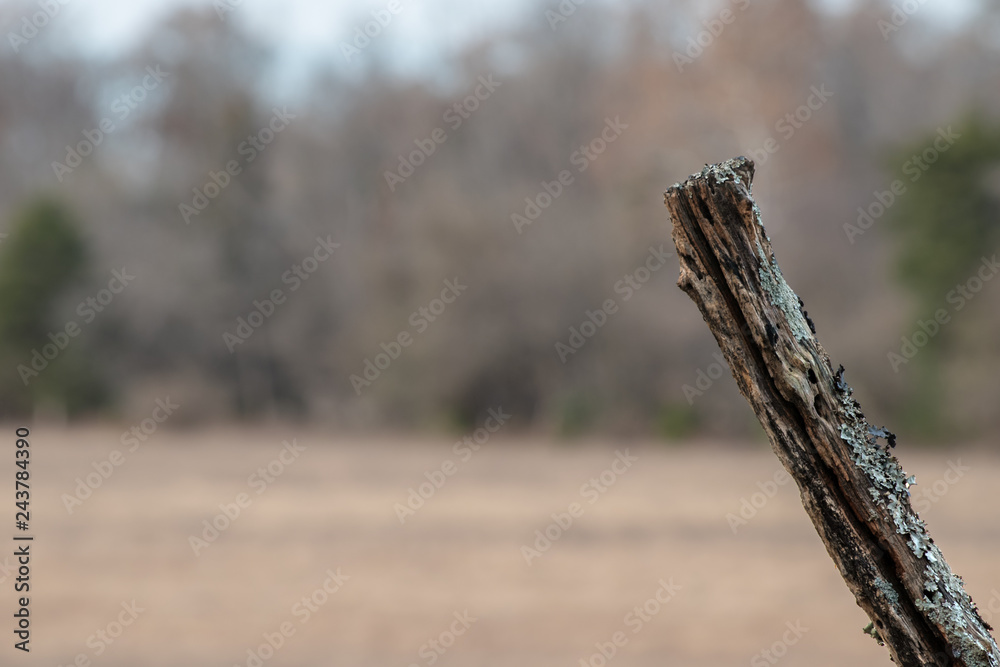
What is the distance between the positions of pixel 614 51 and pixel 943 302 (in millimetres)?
25121

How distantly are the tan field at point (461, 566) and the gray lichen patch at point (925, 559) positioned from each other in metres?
10.2

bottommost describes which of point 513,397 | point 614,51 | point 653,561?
point 653,561

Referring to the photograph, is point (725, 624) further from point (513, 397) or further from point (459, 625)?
point (513, 397)

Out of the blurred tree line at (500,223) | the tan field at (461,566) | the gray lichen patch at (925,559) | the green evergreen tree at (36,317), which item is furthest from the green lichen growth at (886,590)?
the green evergreen tree at (36,317)

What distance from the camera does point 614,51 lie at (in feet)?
159

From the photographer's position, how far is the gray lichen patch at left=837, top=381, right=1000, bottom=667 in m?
1.62

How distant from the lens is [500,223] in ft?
114

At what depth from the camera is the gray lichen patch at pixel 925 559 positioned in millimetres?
1615

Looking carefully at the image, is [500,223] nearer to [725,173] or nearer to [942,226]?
[942,226]

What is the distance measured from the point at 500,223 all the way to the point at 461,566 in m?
19.6

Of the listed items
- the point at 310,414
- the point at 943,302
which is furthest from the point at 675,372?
the point at 310,414

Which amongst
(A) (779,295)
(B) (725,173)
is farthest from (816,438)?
(B) (725,173)

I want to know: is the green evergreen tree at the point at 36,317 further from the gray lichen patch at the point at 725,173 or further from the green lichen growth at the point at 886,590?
the green lichen growth at the point at 886,590

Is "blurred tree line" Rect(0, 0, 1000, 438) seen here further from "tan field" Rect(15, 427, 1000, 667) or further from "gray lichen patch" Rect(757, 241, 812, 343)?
"gray lichen patch" Rect(757, 241, 812, 343)
